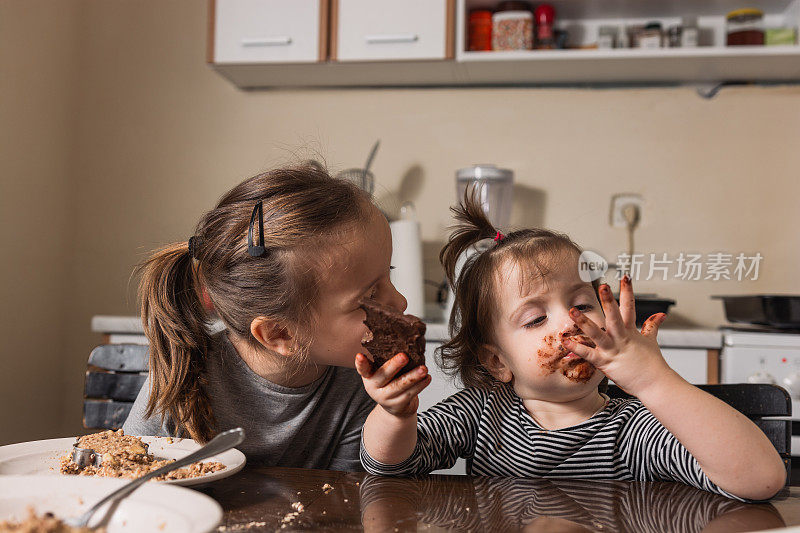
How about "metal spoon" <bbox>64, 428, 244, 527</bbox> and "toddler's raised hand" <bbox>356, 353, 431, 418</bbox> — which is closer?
"metal spoon" <bbox>64, 428, 244, 527</bbox>

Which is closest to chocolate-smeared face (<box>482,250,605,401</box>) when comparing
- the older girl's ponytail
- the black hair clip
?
the black hair clip

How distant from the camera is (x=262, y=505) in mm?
676

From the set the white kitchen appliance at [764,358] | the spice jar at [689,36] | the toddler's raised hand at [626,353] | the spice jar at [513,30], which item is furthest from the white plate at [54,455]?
the spice jar at [689,36]

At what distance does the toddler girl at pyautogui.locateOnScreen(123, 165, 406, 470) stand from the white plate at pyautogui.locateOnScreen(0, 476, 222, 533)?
362 mm

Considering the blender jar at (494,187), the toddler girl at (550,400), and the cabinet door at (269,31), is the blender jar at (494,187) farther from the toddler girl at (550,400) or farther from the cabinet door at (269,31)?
the toddler girl at (550,400)

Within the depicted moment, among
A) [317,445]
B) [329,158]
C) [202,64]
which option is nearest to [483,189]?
[329,158]

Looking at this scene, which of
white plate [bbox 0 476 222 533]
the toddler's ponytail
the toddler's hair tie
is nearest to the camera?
white plate [bbox 0 476 222 533]

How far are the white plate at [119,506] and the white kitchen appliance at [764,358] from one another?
167cm

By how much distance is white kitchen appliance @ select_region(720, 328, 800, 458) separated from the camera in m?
1.86

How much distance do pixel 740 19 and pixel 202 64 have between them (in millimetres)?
A: 1924

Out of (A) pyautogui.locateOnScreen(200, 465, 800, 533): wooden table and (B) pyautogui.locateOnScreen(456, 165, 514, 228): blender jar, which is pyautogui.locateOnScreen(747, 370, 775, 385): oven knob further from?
(A) pyautogui.locateOnScreen(200, 465, 800, 533): wooden table

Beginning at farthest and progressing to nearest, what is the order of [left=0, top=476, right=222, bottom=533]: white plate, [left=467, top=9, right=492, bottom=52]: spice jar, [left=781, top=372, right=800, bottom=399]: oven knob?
[left=467, top=9, right=492, bottom=52]: spice jar
[left=781, top=372, right=800, bottom=399]: oven knob
[left=0, top=476, right=222, bottom=533]: white plate

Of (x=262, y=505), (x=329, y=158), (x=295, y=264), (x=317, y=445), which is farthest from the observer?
(x=329, y=158)

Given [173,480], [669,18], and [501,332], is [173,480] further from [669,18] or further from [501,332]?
[669,18]
